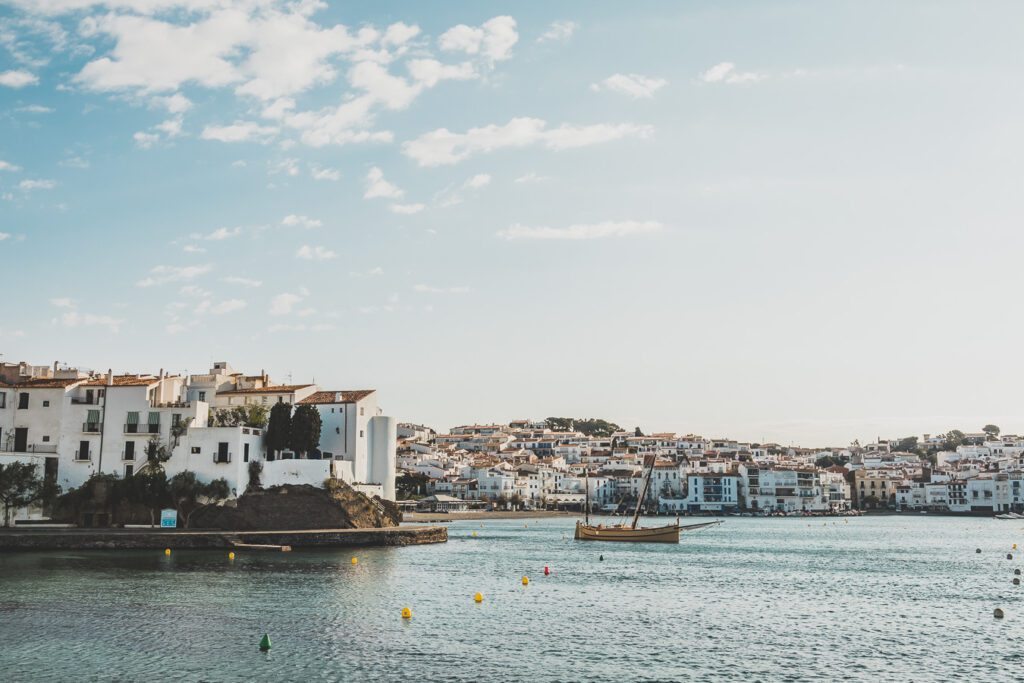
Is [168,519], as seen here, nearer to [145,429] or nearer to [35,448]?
[145,429]

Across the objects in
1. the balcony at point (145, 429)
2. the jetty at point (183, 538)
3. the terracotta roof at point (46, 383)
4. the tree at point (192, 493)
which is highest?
the terracotta roof at point (46, 383)

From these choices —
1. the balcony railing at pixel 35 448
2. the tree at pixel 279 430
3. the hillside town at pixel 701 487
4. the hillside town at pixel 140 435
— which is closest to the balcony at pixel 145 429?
the hillside town at pixel 140 435

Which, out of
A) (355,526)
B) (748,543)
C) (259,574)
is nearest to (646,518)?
(748,543)

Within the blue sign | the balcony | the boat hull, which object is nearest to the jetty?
the blue sign

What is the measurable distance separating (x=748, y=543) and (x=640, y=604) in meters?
49.9

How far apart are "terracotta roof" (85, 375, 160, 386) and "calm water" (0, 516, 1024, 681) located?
59.7 feet

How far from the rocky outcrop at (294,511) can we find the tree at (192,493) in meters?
0.77

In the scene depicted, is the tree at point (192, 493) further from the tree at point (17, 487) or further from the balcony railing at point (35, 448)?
the balcony railing at point (35, 448)

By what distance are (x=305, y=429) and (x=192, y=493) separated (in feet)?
32.9

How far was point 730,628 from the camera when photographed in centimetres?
3391

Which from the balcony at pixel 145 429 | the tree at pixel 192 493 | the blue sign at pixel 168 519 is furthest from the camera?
the balcony at pixel 145 429

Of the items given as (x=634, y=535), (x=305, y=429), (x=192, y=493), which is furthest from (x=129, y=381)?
(x=634, y=535)

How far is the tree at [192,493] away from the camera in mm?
67812

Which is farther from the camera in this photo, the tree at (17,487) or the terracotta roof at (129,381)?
the terracotta roof at (129,381)
